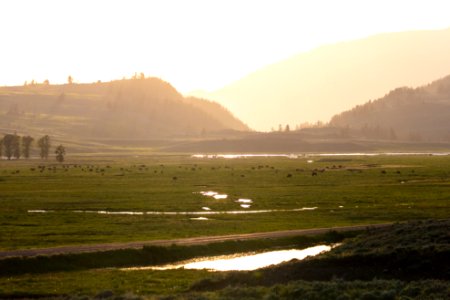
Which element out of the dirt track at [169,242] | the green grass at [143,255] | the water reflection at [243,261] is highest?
the dirt track at [169,242]

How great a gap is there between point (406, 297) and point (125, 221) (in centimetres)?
3742

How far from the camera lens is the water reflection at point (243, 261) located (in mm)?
44594

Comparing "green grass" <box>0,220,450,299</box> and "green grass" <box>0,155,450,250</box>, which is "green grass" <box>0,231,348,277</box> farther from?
"green grass" <box>0,155,450,250</box>

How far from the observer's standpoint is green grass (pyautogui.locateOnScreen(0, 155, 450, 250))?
2227 inches

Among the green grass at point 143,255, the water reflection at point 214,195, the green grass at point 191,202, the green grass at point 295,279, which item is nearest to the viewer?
the green grass at point 295,279

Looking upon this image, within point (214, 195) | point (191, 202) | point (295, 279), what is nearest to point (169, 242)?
point (295, 279)

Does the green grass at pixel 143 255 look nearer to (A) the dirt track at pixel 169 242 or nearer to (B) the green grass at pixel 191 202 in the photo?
(A) the dirt track at pixel 169 242

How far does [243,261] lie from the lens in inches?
1836

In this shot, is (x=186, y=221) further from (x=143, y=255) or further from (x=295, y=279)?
(x=295, y=279)

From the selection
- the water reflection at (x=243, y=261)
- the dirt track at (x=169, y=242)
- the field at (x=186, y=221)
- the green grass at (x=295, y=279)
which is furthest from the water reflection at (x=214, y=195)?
the green grass at (x=295, y=279)

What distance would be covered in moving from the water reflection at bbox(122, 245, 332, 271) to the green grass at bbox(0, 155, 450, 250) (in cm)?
728

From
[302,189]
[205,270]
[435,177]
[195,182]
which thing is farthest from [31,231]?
[435,177]

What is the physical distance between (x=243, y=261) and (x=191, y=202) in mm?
34371

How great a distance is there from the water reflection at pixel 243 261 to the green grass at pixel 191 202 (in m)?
7.28
